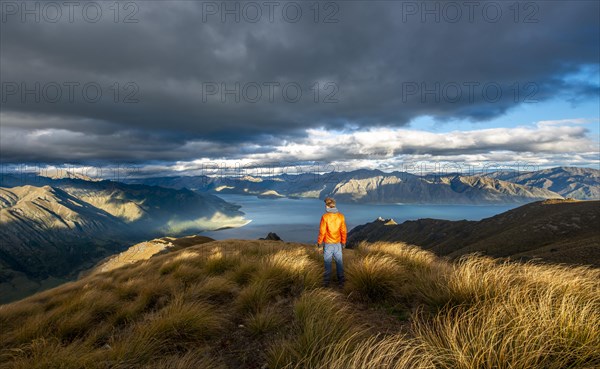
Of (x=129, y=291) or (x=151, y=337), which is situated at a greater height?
A: (x=151, y=337)

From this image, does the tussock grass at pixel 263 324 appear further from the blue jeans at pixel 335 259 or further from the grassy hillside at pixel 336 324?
the blue jeans at pixel 335 259

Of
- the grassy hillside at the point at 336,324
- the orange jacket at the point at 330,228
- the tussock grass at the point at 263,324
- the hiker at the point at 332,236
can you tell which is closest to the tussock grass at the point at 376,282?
the grassy hillside at the point at 336,324

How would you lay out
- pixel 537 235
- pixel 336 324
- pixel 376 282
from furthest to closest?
pixel 537 235 → pixel 376 282 → pixel 336 324

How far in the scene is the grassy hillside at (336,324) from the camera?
11.6 ft

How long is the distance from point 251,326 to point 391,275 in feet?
13.1

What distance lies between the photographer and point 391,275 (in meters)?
7.69

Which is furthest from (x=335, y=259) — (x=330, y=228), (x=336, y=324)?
(x=336, y=324)

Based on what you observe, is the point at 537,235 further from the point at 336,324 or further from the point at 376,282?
the point at 336,324

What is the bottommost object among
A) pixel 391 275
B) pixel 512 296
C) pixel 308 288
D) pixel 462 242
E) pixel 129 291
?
pixel 462 242

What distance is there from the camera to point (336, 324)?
4.88 meters

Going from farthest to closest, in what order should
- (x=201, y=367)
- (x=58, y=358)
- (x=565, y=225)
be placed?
(x=565, y=225)
(x=58, y=358)
(x=201, y=367)

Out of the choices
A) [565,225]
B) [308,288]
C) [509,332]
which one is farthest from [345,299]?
[565,225]

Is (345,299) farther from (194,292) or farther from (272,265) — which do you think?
(194,292)

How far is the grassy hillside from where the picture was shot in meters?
3.54
